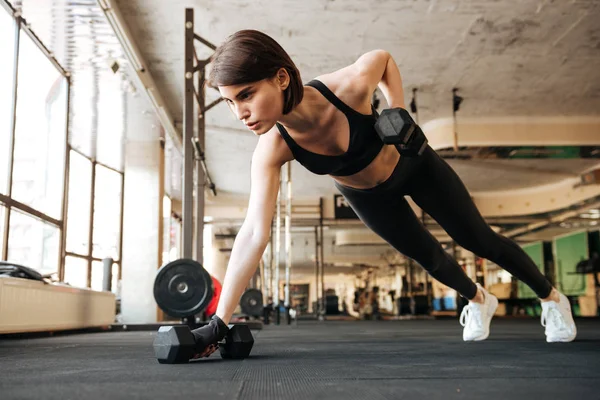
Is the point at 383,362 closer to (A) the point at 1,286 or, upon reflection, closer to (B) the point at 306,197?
(A) the point at 1,286

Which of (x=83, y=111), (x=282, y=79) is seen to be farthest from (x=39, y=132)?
(x=282, y=79)

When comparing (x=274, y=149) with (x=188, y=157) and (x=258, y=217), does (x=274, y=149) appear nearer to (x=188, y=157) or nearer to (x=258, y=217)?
(x=258, y=217)

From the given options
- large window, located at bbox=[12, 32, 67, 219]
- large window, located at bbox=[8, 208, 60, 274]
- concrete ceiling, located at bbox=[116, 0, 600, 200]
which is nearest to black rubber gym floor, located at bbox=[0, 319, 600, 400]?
concrete ceiling, located at bbox=[116, 0, 600, 200]

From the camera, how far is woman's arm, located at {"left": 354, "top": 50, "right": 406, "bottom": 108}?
1642 mm

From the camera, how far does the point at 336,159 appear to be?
64.4 inches

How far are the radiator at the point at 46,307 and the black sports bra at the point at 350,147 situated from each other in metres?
2.80

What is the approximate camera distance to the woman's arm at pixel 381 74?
1642mm

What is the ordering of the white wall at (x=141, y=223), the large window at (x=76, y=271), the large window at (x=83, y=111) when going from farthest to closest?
1. the white wall at (x=141, y=223)
2. the large window at (x=76, y=271)
3. the large window at (x=83, y=111)

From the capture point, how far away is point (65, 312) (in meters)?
4.93

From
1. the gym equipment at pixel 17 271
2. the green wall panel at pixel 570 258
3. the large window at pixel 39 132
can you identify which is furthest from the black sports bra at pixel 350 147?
the green wall panel at pixel 570 258

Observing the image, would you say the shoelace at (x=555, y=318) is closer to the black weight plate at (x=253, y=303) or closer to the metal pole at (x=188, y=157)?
the metal pole at (x=188, y=157)

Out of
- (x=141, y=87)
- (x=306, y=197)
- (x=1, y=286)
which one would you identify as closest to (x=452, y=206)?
(x=1, y=286)

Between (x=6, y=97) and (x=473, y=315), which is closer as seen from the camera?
(x=473, y=315)

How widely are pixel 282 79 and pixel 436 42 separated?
4330mm
